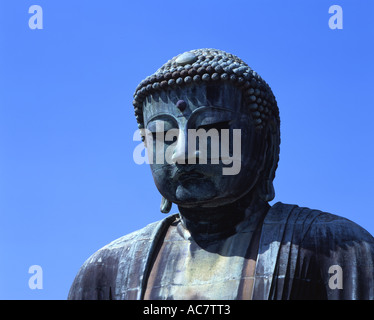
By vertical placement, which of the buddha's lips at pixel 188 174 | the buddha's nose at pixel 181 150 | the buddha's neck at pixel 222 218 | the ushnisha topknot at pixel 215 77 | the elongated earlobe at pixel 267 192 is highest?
the ushnisha topknot at pixel 215 77

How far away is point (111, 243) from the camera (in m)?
21.4

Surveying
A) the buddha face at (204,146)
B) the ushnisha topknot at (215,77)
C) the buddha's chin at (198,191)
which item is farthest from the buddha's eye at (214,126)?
the buddha's chin at (198,191)

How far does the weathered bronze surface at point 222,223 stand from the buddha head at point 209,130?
0.5 inches

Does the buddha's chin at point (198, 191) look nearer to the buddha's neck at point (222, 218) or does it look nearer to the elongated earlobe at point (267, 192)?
the buddha's neck at point (222, 218)

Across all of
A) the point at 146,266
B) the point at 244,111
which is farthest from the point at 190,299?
the point at 244,111

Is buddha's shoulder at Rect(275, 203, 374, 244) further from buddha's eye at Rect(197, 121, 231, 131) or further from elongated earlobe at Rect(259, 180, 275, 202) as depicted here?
buddha's eye at Rect(197, 121, 231, 131)

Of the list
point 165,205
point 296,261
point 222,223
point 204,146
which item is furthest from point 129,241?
point 296,261

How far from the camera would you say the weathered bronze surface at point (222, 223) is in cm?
1980

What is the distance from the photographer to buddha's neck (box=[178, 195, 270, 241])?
67.2 ft

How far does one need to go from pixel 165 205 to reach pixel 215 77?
1.96m

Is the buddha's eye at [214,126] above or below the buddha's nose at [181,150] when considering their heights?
above


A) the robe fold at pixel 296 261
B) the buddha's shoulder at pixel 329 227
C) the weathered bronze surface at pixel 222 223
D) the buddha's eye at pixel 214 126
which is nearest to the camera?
the robe fold at pixel 296 261

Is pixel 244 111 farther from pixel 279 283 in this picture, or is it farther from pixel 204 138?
pixel 279 283
